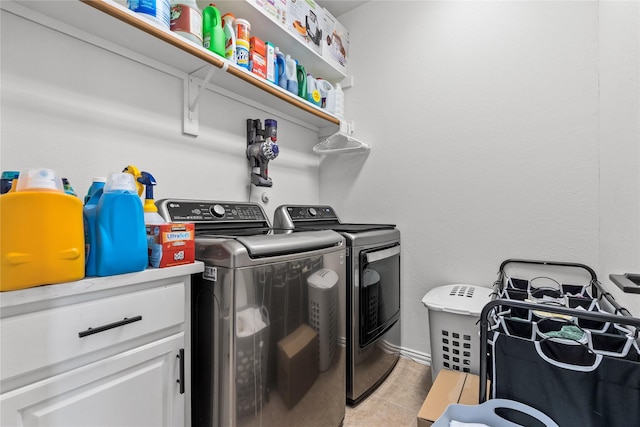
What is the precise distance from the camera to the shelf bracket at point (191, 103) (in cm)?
165

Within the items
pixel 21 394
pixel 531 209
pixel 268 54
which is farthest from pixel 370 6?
pixel 21 394

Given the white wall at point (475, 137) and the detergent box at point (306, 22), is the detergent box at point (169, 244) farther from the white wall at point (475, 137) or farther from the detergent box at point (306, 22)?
the white wall at point (475, 137)

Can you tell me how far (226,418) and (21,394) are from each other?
586 millimetres

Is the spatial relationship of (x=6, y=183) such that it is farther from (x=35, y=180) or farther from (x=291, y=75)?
(x=291, y=75)

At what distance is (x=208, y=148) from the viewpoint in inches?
70.7

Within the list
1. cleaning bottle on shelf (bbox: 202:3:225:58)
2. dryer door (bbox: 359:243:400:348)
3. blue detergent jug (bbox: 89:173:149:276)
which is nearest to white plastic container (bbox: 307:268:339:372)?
dryer door (bbox: 359:243:400:348)

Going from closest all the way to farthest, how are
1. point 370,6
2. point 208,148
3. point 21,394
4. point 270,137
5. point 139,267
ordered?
point 21,394 → point 139,267 → point 208,148 → point 270,137 → point 370,6

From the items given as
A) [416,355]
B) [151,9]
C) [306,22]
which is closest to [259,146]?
[151,9]

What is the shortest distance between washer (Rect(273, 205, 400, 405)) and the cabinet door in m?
0.89

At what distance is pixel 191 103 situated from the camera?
166cm

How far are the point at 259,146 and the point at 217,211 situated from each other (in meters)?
0.57

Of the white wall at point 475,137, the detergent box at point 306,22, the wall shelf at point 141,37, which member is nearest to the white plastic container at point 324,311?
the white wall at point 475,137

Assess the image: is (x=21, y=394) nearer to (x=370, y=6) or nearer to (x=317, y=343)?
(x=317, y=343)

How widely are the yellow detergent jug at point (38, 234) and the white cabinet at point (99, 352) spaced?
36mm
